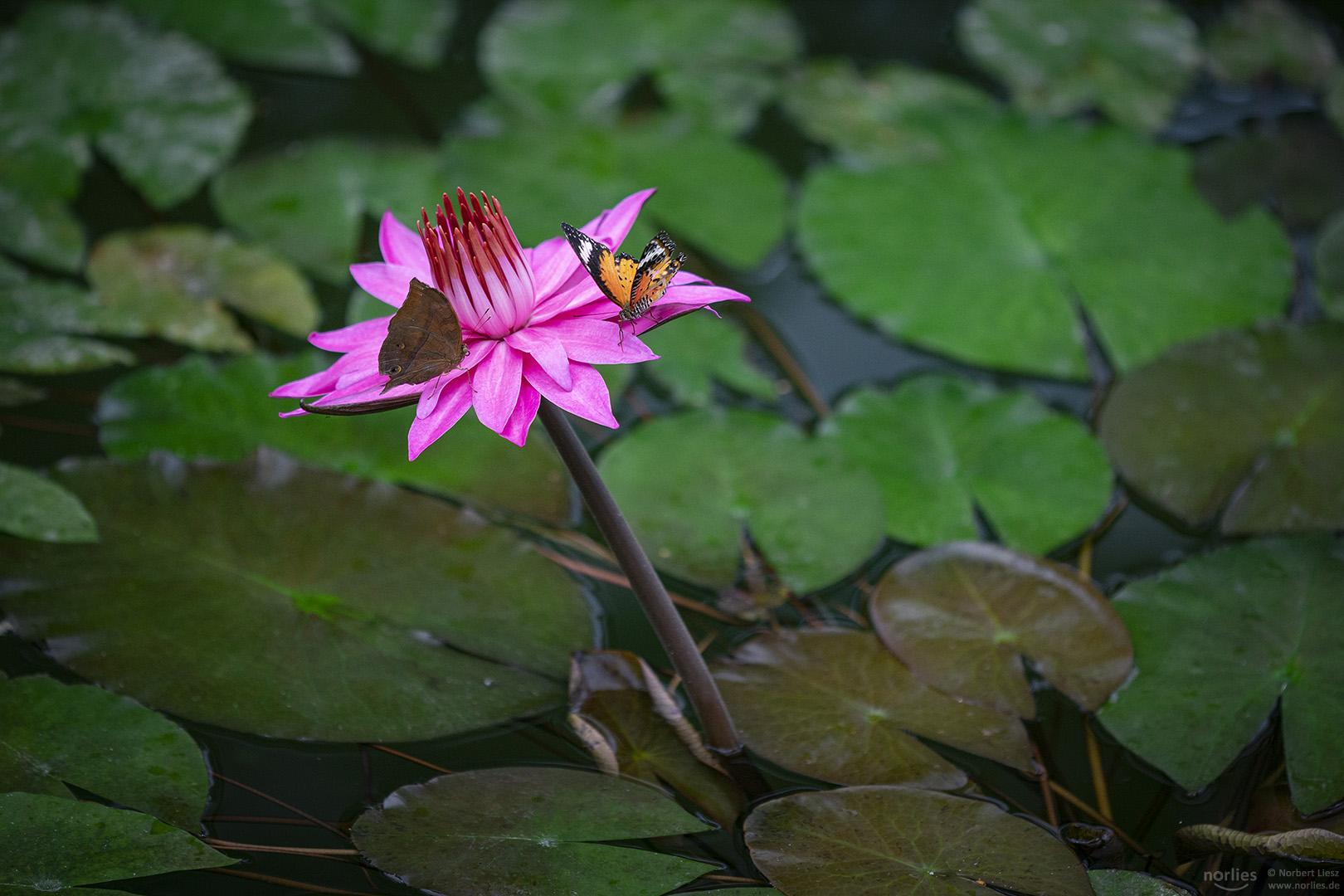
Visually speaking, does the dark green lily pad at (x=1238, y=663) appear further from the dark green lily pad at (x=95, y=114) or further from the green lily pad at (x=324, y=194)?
the dark green lily pad at (x=95, y=114)

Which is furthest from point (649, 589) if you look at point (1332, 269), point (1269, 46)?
point (1269, 46)

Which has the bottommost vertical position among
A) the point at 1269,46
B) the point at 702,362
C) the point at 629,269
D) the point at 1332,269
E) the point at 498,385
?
the point at 702,362

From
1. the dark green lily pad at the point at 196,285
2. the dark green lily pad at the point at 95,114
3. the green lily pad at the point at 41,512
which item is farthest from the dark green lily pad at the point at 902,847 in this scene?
the dark green lily pad at the point at 95,114

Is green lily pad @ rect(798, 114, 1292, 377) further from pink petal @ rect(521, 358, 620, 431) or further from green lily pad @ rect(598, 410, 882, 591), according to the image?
pink petal @ rect(521, 358, 620, 431)

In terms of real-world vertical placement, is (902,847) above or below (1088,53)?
→ below

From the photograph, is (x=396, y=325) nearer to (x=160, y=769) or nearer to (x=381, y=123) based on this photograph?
(x=160, y=769)

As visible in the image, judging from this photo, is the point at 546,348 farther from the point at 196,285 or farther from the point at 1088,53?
the point at 1088,53

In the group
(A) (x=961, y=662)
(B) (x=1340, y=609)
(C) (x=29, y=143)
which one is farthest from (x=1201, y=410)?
(C) (x=29, y=143)
